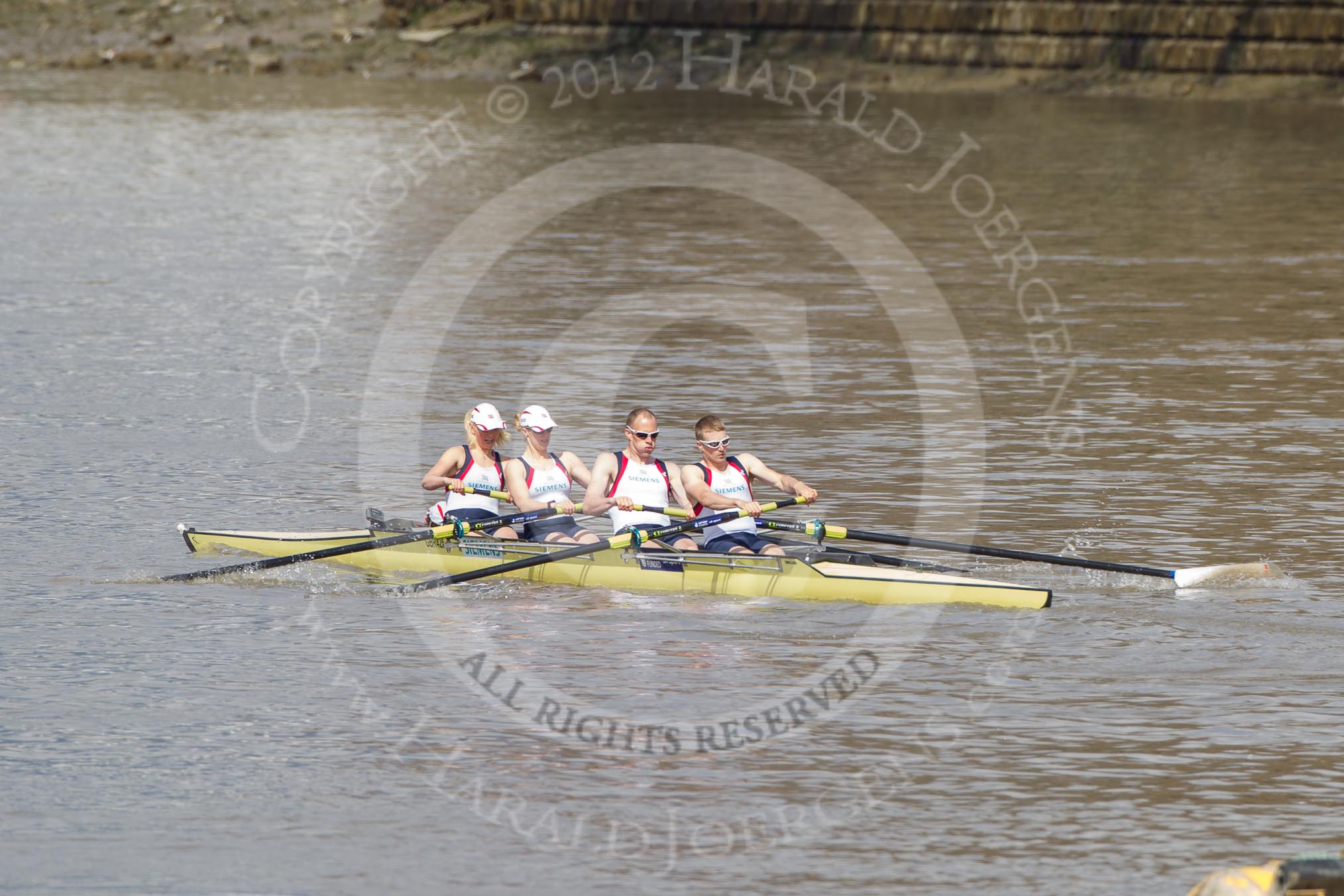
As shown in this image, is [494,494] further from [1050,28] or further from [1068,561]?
[1050,28]

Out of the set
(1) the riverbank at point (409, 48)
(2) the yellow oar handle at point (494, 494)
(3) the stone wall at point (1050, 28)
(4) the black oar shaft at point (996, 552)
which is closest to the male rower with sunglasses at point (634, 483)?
(2) the yellow oar handle at point (494, 494)

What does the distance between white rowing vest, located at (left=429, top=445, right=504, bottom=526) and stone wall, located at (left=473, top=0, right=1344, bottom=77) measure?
141 feet

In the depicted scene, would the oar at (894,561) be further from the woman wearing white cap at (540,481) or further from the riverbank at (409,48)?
the riverbank at (409,48)

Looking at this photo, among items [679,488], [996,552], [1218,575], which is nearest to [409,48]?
[679,488]

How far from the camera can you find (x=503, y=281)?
104ft

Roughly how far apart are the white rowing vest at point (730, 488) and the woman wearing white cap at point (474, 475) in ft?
5.42

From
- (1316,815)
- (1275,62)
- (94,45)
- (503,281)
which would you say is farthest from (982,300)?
(94,45)

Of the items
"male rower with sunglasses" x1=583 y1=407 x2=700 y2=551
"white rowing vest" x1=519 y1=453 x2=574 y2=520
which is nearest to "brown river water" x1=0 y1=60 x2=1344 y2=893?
"male rower with sunglasses" x1=583 y1=407 x2=700 y2=551

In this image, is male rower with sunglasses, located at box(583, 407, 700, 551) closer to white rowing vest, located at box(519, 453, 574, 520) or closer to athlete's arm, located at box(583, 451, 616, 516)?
athlete's arm, located at box(583, 451, 616, 516)

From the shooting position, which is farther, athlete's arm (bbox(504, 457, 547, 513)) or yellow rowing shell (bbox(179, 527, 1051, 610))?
athlete's arm (bbox(504, 457, 547, 513))

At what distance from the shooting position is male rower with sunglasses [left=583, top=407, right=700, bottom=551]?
1638 cm

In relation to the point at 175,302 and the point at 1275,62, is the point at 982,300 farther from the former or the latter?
the point at 1275,62

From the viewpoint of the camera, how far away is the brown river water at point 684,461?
1102 cm

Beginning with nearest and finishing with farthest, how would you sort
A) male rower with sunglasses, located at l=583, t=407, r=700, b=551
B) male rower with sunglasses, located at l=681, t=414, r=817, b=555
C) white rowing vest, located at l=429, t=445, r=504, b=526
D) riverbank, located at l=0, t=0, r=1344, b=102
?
1. male rower with sunglasses, located at l=681, t=414, r=817, b=555
2. male rower with sunglasses, located at l=583, t=407, r=700, b=551
3. white rowing vest, located at l=429, t=445, r=504, b=526
4. riverbank, located at l=0, t=0, r=1344, b=102
